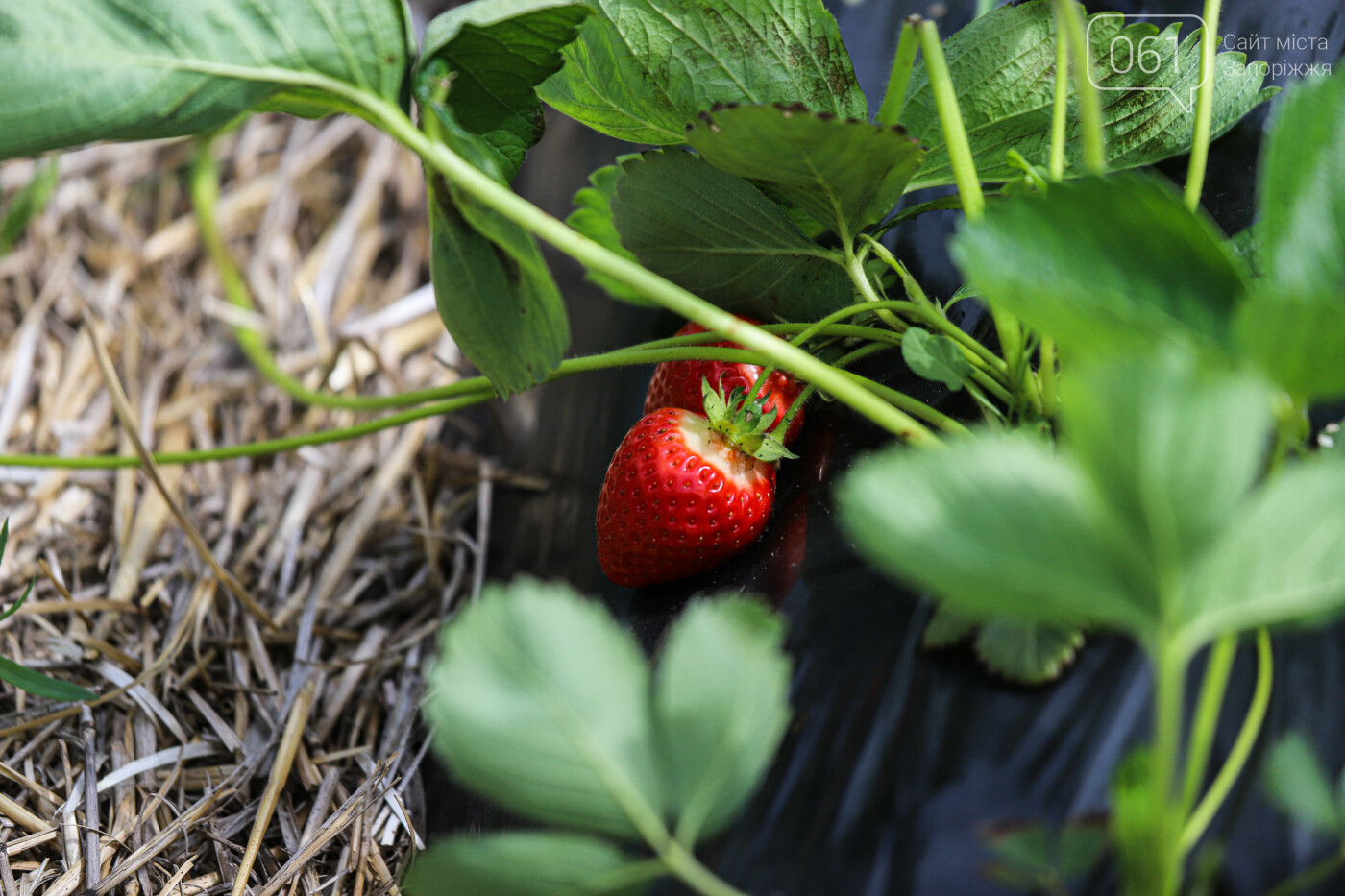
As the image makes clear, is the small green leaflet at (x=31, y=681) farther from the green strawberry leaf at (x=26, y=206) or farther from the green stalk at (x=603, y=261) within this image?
the green strawberry leaf at (x=26, y=206)

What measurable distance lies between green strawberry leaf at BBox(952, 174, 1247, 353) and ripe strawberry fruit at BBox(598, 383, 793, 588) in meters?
0.19

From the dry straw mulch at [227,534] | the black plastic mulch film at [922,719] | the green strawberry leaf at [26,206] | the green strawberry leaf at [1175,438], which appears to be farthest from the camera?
the green strawberry leaf at [26,206]

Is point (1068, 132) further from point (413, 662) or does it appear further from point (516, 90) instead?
point (413, 662)

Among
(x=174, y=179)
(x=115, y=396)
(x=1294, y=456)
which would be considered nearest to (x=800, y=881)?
(x=1294, y=456)

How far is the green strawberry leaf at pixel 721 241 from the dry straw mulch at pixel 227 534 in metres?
0.32

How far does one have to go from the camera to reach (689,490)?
17.1 inches

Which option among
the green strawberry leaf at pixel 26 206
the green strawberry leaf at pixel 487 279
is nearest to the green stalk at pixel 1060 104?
the green strawberry leaf at pixel 487 279

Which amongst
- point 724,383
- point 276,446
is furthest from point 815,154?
point 276,446

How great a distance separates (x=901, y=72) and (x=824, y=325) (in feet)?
0.34

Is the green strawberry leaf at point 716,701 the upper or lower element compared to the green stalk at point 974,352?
lower

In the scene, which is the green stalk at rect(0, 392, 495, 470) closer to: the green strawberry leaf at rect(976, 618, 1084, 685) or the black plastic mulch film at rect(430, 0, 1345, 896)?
the black plastic mulch film at rect(430, 0, 1345, 896)

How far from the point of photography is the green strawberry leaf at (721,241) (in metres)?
0.42

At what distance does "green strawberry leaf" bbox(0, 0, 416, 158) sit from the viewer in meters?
0.32

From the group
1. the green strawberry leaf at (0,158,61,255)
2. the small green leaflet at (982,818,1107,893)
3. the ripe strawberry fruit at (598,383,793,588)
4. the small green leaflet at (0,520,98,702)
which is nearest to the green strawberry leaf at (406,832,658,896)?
the small green leaflet at (982,818,1107,893)
